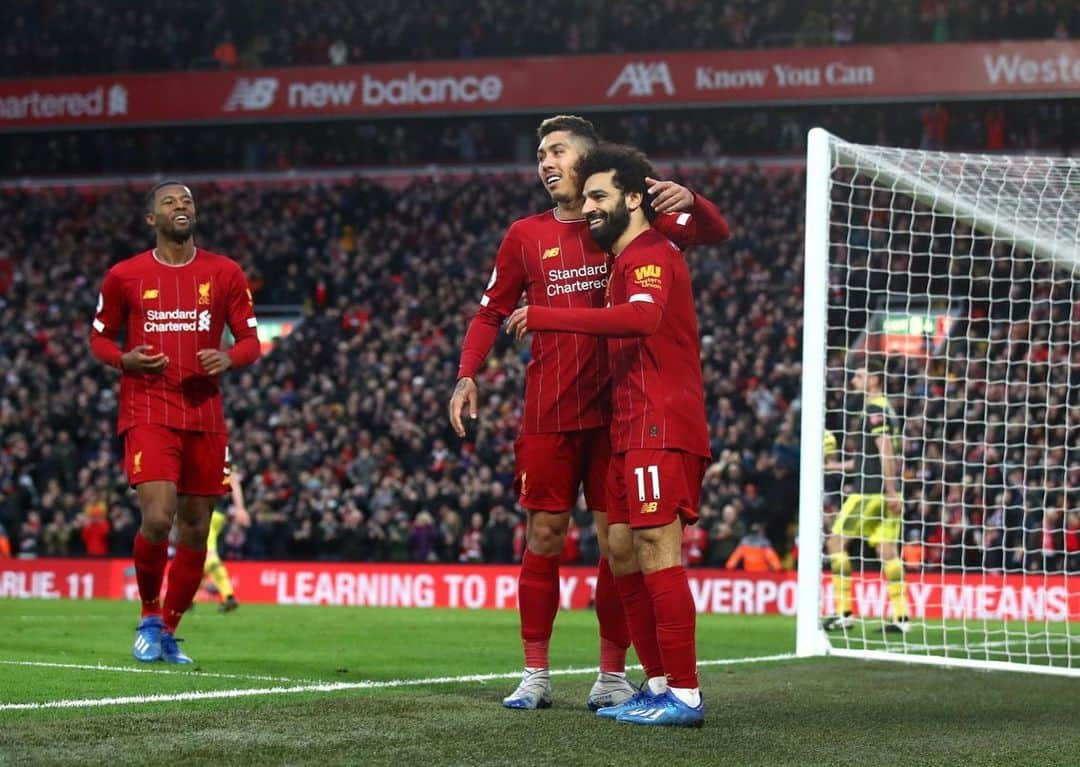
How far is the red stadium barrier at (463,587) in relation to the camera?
14.7m

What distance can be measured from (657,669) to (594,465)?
856 millimetres

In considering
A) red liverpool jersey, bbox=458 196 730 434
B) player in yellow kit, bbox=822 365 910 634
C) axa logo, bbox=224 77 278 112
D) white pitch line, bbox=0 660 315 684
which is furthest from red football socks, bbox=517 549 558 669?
axa logo, bbox=224 77 278 112

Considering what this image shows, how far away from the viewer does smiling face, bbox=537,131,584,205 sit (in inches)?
243

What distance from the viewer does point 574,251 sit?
6223 mm

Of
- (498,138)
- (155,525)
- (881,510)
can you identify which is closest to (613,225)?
(155,525)

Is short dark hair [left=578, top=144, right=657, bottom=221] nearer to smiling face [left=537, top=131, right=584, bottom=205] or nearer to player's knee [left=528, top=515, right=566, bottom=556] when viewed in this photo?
smiling face [left=537, top=131, right=584, bottom=205]

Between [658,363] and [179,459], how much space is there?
2930 mm

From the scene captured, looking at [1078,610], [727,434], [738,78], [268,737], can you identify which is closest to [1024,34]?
[738,78]

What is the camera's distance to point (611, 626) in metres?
6.26

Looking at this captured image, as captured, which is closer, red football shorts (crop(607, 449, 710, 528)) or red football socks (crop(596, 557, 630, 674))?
red football shorts (crop(607, 449, 710, 528))

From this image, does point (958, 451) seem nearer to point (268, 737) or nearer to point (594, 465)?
point (594, 465)

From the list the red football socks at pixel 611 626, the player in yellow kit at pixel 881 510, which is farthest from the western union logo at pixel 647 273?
the player in yellow kit at pixel 881 510

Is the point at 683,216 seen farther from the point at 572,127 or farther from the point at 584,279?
the point at 572,127

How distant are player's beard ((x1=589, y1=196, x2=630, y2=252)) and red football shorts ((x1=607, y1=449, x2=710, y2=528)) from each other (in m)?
0.83
